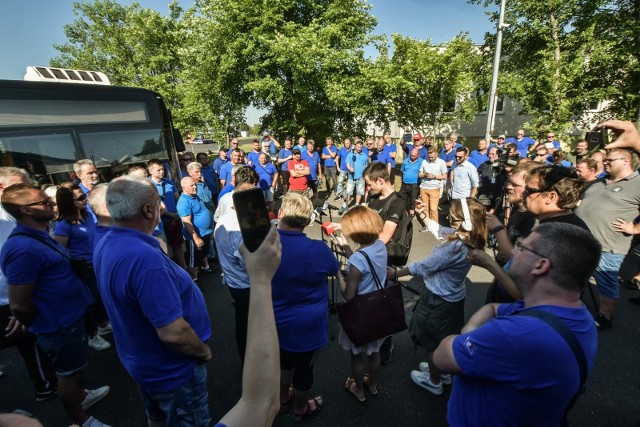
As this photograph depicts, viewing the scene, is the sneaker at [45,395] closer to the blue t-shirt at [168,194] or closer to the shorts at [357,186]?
the blue t-shirt at [168,194]

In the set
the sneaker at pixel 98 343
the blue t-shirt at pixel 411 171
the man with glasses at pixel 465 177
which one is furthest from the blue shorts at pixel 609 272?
the sneaker at pixel 98 343

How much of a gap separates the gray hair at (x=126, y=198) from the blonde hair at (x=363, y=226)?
1.52 m

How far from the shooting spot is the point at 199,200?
4.98 metres

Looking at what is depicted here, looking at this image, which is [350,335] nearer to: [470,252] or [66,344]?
[470,252]

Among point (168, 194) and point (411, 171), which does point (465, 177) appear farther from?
point (168, 194)

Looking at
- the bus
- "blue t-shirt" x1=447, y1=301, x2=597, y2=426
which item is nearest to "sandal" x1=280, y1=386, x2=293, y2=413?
"blue t-shirt" x1=447, y1=301, x2=597, y2=426

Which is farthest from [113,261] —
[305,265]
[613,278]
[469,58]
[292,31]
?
[469,58]

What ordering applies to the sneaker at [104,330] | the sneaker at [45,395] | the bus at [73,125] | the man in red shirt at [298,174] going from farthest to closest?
the man in red shirt at [298,174] → the bus at [73,125] → the sneaker at [104,330] → the sneaker at [45,395]

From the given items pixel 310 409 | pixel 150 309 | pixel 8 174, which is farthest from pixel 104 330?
pixel 150 309

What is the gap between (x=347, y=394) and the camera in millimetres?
2982

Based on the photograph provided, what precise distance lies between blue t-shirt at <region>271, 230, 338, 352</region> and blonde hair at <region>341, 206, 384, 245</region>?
15.2 inches

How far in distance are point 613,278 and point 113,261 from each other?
4973mm

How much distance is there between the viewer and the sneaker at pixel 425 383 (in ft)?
9.59

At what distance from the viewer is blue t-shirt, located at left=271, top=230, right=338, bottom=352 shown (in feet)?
7.20
